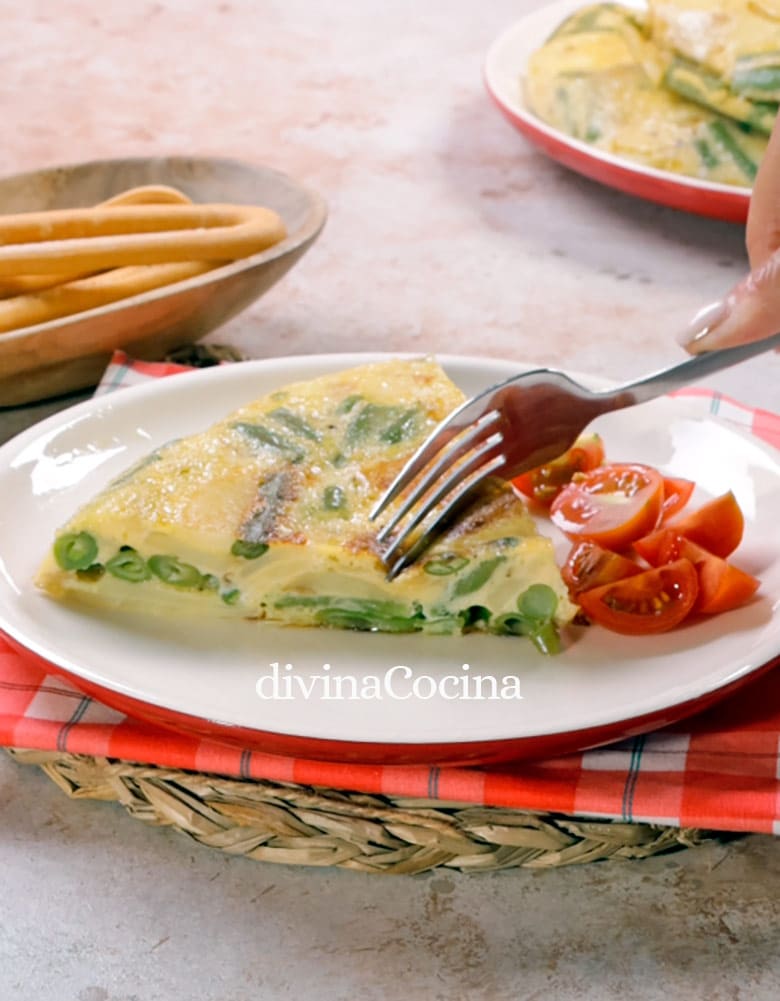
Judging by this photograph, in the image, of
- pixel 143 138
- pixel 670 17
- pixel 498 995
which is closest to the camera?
pixel 498 995

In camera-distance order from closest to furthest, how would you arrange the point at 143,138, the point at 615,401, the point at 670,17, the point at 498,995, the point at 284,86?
the point at 498,995 → the point at 615,401 → the point at 670,17 → the point at 143,138 → the point at 284,86

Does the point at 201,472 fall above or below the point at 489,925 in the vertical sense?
above

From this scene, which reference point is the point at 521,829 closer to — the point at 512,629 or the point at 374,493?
the point at 512,629

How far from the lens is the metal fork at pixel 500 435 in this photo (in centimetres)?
152

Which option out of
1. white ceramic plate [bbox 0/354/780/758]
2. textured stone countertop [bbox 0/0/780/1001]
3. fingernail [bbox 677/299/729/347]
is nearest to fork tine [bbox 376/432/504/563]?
white ceramic plate [bbox 0/354/780/758]

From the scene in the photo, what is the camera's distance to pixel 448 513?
1.54 meters

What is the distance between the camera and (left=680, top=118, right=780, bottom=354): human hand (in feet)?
4.75

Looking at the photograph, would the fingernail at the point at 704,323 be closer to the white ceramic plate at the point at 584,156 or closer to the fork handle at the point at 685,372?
the fork handle at the point at 685,372

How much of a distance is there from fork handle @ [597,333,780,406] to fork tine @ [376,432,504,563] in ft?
0.52

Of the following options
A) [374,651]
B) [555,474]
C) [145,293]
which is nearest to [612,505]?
[555,474]

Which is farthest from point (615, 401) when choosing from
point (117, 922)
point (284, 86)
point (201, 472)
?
point (284, 86)

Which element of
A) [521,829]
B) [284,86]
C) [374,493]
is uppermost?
[374,493]

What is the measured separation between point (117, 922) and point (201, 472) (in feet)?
1.73

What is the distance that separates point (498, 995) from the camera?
1.27 m
